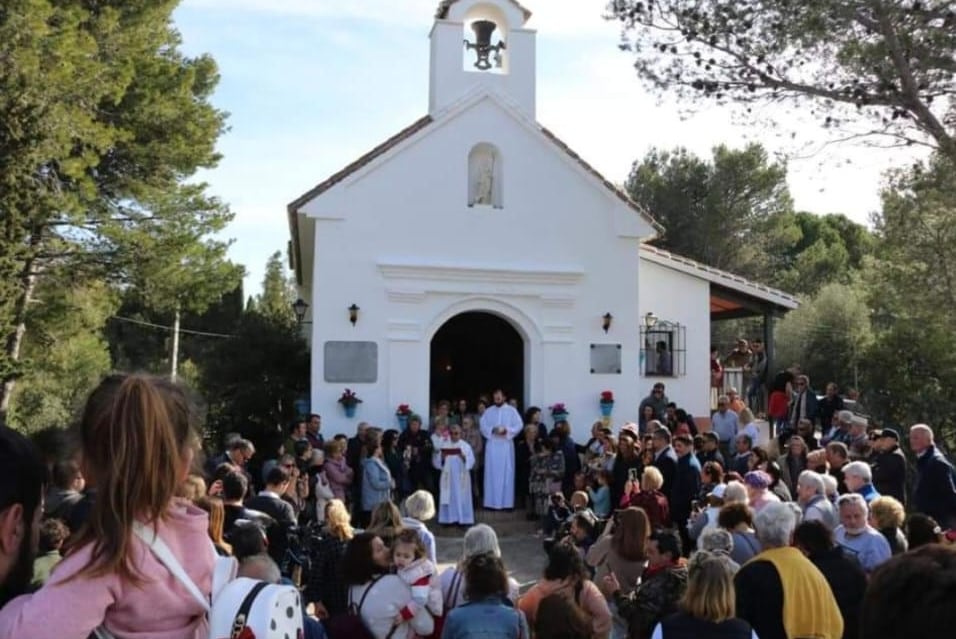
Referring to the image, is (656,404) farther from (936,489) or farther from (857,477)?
(857,477)

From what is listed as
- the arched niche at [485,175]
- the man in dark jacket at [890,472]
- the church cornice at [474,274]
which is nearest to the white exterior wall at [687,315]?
the church cornice at [474,274]

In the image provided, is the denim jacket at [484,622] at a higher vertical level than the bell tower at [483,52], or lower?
lower

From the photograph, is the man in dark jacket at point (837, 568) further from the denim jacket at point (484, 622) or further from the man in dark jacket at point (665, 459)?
the man in dark jacket at point (665, 459)

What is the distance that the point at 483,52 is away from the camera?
1827 cm

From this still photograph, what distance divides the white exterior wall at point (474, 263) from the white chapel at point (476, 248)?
0.9 inches

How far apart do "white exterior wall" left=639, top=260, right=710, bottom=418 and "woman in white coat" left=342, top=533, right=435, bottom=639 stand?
13.7 m

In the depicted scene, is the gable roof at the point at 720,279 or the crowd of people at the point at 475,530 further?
the gable roof at the point at 720,279

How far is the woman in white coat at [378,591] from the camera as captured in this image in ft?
19.1

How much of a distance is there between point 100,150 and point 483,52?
7.83 meters

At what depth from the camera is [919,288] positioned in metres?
22.5

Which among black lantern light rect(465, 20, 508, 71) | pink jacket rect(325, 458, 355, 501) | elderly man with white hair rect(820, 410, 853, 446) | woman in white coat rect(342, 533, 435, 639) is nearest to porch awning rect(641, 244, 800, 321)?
black lantern light rect(465, 20, 508, 71)

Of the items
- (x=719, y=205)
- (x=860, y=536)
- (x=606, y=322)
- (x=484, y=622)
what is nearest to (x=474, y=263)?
(x=606, y=322)

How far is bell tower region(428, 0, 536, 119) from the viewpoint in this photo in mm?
17797

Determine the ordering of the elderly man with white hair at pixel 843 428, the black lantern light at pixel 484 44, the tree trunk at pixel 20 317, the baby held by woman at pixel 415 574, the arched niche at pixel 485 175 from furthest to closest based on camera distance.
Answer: the tree trunk at pixel 20 317 → the black lantern light at pixel 484 44 → the arched niche at pixel 485 175 → the elderly man with white hair at pixel 843 428 → the baby held by woman at pixel 415 574
